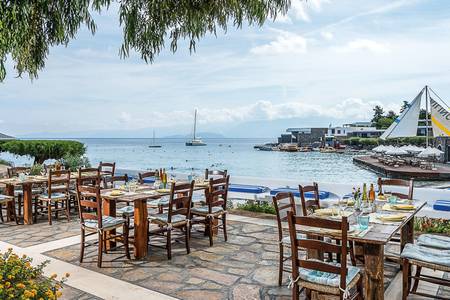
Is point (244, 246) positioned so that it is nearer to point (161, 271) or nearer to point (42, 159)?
point (161, 271)

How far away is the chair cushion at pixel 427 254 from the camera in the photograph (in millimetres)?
3143

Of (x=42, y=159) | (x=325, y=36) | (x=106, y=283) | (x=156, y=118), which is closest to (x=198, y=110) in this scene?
(x=156, y=118)

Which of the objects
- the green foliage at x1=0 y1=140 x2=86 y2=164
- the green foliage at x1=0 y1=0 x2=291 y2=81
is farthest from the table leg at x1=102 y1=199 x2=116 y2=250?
the green foliage at x1=0 y1=140 x2=86 y2=164

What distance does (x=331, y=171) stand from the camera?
136ft

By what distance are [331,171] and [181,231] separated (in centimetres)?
3735

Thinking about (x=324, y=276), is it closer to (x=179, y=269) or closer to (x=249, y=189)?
(x=179, y=269)

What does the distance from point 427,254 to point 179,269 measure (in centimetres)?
251

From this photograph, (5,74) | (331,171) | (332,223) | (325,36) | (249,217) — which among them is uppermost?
(325,36)

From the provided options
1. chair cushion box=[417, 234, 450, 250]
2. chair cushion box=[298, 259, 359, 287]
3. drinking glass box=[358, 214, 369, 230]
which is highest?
drinking glass box=[358, 214, 369, 230]

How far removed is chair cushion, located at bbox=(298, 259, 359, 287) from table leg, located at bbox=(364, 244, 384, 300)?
10 centimetres

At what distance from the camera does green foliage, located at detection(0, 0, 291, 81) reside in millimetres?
2553

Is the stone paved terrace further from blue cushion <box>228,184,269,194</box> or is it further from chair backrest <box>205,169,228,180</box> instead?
blue cushion <box>228,184,269,194</box>

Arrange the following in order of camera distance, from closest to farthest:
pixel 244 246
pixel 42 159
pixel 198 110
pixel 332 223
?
pixel 332 223 < pixel 244 246 < pixel 42 159 < pixel 198 110

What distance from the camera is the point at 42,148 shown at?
1159cm
